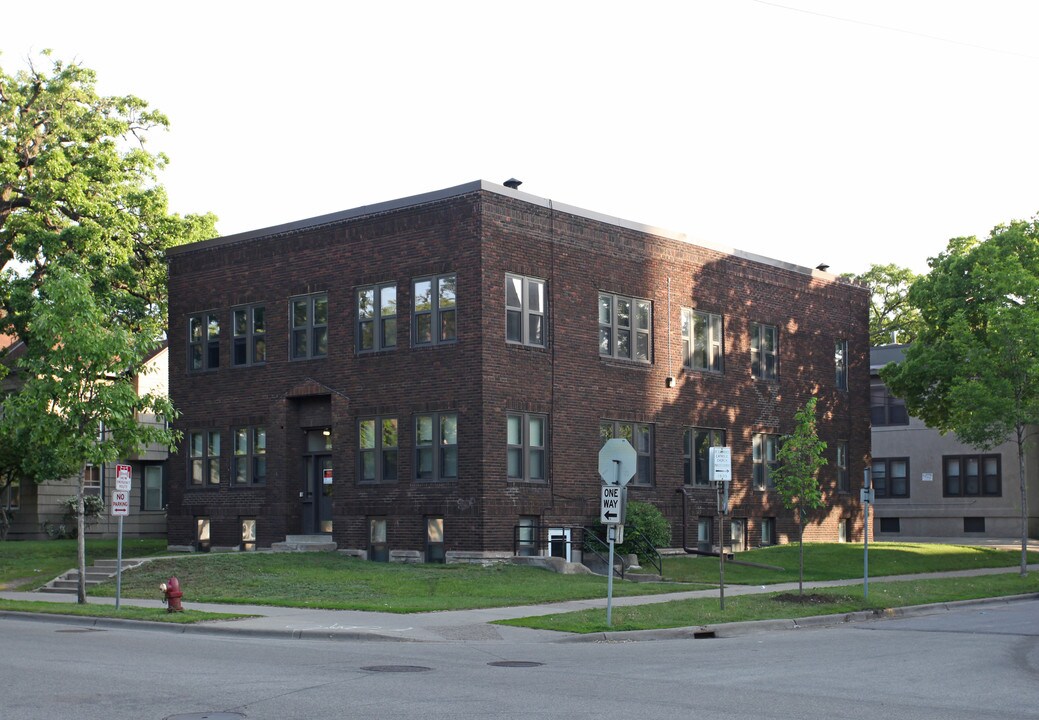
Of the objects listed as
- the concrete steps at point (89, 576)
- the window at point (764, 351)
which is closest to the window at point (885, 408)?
the window at point (764, 351)

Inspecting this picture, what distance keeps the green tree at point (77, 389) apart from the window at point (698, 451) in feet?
53.8

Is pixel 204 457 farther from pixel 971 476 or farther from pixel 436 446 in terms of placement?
pixel 971 476

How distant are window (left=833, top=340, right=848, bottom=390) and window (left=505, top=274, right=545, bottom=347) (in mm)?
15167

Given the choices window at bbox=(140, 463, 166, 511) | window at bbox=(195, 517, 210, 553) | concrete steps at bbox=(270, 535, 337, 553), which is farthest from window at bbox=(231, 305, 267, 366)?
window at bbox=(140, 463, 166, 511)

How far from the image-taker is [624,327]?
34.5 metres

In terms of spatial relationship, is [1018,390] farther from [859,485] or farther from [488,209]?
[488,209]

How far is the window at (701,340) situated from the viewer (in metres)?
36.7

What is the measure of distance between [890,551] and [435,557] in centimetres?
1544

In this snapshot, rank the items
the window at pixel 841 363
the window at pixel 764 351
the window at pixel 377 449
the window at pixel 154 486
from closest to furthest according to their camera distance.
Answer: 1. the window at pixel 377 449
2. the window at pixel 764 351
3. the window at pixel 841 363
4. the window at pixel 154 486

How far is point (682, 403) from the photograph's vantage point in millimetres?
36250

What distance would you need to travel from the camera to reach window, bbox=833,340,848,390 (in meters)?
43.4

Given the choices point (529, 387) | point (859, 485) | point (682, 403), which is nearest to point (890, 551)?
point (859, 485)

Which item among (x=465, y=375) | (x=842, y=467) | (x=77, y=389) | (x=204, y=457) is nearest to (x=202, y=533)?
(x=204, y=457)

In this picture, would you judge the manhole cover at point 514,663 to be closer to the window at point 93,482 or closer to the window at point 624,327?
the window at point 624,327
